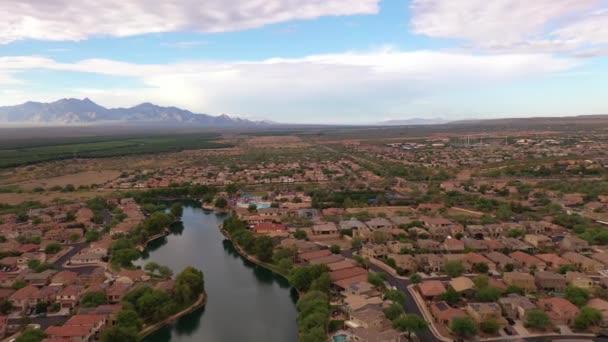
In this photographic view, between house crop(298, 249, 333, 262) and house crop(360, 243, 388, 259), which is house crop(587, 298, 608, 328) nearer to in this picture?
house crop(360, 243, 388, 259)

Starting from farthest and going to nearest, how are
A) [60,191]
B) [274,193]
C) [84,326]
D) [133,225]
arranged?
[60,191] → [274,193] → [133,225] → [84,326]

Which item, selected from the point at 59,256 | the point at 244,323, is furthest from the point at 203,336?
the point at 59,256

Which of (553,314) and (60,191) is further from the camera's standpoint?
(60,191)

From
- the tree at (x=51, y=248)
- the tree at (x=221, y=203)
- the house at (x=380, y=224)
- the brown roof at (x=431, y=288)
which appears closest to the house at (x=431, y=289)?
the brown roof at (x=431, y=288)

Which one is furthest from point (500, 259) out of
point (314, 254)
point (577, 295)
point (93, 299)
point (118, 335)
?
point (93, 299)

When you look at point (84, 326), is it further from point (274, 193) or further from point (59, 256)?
point (274, 193)

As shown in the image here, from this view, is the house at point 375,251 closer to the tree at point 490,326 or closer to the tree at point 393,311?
the tree at point 393,311
